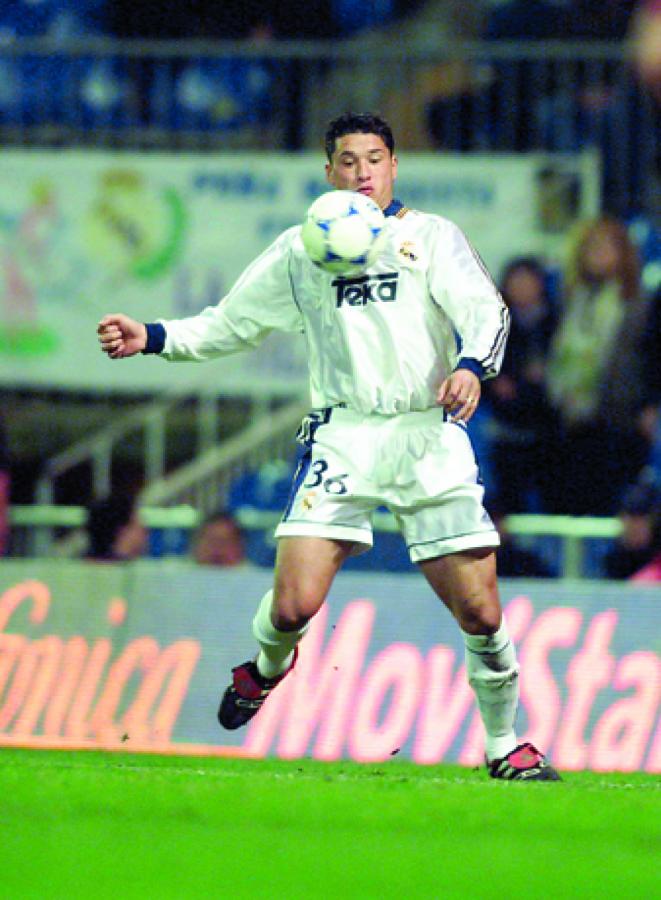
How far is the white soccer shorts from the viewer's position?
22.7 feet

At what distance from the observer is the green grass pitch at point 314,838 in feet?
14.1

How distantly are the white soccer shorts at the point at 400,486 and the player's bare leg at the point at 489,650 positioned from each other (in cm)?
7

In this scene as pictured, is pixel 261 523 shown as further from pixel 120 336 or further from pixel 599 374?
pixel 120 336

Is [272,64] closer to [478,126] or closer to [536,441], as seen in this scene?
[478,126]

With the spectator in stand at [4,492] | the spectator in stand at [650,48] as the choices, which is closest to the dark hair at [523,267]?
the spectator in stand at [650,48]

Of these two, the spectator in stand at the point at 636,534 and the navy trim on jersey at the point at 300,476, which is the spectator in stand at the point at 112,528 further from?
the navy trim on jersey at the point at 300,476

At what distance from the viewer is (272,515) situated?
39.1ft

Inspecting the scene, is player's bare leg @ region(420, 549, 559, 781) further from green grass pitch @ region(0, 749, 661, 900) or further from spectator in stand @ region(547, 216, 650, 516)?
spectator in stand @ region(547, 216, 650, 516)

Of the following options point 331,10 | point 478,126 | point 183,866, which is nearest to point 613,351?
point 478,126

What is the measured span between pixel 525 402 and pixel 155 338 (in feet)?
15.9

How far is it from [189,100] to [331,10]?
159cm

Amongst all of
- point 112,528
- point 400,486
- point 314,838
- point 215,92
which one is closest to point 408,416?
point 400,486

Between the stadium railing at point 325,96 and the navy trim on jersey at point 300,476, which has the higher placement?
the stadium railing at point 325,96

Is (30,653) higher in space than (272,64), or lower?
lower
